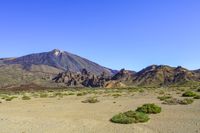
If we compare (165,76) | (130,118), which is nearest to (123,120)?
(130,118)

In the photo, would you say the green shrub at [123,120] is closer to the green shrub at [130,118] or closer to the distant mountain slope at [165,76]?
the green shrub at [130,118]

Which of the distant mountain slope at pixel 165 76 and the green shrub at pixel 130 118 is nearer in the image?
the green shrub at pixel 130 118

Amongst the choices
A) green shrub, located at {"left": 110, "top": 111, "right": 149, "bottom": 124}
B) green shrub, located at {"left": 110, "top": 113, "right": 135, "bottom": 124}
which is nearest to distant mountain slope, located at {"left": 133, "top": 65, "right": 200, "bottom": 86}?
green shrub, located at {"left": 110, "top": 111, "right": 149, "bottom": 124}

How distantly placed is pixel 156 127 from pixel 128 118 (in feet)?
6.33

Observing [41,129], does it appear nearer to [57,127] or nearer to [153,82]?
[57,127]

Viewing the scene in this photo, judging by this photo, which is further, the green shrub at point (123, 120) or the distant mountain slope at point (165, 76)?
the distant mountain slope at point (165, 76)

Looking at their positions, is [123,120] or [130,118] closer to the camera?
[123,120]

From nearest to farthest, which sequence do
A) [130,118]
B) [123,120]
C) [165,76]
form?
[123,120], [130,118], [165,76]

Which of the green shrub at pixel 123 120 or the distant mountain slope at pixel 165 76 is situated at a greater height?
the distant mountain slope at pixel 165 76

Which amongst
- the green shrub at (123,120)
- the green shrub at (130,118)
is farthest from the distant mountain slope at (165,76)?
the green shrub at (123,120)

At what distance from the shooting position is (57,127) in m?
19.0

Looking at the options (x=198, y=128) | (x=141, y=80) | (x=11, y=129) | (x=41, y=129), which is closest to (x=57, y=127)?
(x=41, y=129)

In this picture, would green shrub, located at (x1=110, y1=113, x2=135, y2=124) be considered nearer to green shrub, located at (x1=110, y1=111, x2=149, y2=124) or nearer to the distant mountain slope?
green shrub, located at (x1=110, y1=111, x2=149, y2=124)

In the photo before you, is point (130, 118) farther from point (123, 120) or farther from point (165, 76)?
point (165, 76)
